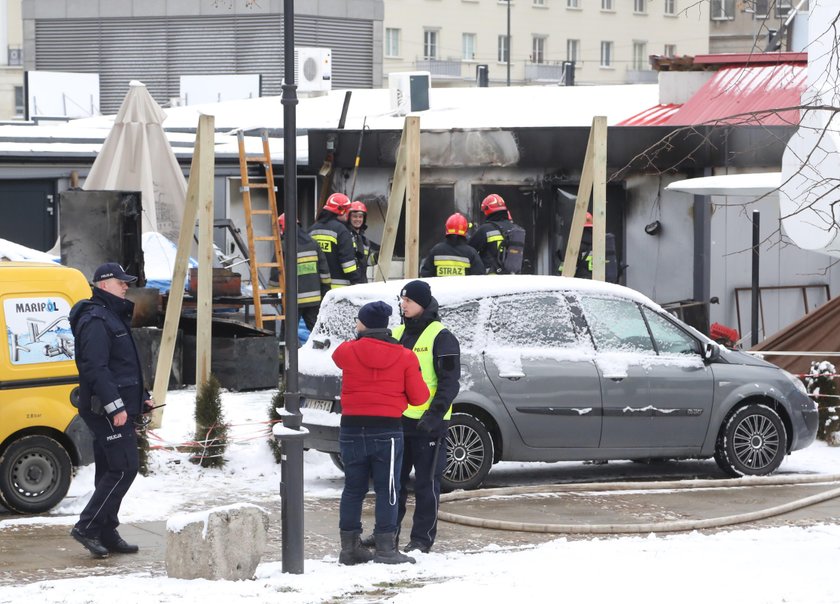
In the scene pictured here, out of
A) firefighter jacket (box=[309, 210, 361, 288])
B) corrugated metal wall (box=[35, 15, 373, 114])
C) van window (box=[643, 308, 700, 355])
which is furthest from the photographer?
corrugated metal wall (box=[35, 15, 373, 114])

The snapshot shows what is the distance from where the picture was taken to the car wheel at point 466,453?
39.9 feet

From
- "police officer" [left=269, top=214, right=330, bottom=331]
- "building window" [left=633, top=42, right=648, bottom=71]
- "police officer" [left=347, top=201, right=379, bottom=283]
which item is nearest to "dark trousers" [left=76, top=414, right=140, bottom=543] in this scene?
"police officer" [left=269, top=214, right=330, bottom=331]

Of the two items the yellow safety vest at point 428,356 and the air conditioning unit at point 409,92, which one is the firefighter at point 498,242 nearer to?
the yellow safety vest at point 428,356

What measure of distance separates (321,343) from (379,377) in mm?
3419

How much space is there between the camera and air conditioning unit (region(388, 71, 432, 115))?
25016 millimetres

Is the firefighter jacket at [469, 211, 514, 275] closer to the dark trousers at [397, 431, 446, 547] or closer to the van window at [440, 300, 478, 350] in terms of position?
the van window at [440, 300, 478, 350]

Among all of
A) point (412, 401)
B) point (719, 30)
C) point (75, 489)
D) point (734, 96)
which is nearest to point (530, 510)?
point (412, 401)

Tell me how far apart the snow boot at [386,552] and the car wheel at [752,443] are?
4.61m

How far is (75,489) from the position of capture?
12.2m

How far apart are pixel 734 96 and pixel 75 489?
43.8 ft

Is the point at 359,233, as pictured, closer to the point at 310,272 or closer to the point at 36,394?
the point at 310,272

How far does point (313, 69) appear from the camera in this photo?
28.4 m

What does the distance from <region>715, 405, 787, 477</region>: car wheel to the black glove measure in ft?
14.2

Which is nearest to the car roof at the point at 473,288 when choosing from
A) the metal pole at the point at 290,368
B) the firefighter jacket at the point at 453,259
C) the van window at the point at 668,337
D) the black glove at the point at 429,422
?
the van window at the point at 668,337
